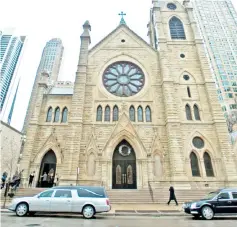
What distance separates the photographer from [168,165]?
763 inches

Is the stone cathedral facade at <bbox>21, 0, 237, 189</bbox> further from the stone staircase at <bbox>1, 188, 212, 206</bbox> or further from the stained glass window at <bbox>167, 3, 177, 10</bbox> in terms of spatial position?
the stained glass window at <bbox>167, 3, 177, 10</bbox>

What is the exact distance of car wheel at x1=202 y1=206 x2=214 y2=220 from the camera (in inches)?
363

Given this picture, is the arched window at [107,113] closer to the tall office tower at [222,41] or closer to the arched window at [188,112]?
the arched window at [188,112]

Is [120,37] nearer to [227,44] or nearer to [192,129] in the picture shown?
Answer: [192,129]

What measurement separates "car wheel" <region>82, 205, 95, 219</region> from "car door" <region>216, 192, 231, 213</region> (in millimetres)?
6190

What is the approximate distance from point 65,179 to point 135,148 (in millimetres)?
7581

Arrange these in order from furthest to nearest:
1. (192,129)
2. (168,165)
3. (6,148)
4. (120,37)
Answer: (6,148) → (120,37) → (192,129) → (168,165)

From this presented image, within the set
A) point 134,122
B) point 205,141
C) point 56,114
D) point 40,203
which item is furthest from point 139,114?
point 40,203

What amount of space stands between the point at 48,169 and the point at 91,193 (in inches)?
468

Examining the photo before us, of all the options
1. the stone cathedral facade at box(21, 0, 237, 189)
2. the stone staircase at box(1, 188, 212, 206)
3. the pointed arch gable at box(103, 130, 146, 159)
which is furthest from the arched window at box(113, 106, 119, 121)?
the stone staircase at box(1, 188, 212, 206)

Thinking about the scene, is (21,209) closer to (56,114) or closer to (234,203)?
(234,203)

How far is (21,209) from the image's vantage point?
9141 millimetres

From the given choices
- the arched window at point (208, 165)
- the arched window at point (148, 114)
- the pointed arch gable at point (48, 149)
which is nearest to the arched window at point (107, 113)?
the arched window at point (148, 114)

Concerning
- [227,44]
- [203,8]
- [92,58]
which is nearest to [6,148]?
[92,58]
